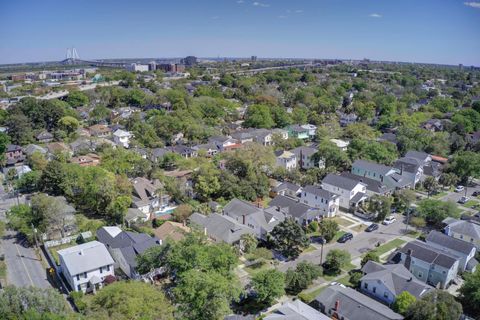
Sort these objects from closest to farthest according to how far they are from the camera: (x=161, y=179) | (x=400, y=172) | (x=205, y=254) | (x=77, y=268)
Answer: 1. (x=205, y=254)
2. (x=77, y=268)
3. (x=161, y=179)
4. (x=400, y=172)

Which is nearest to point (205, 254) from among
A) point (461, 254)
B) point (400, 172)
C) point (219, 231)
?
point (219, 231)

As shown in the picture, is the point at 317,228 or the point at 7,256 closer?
the point at 7,256

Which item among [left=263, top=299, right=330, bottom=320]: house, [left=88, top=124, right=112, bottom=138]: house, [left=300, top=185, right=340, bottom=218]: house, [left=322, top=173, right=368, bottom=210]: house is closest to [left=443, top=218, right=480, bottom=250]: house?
[left=322, top=173, right=368, bottom=210]: house

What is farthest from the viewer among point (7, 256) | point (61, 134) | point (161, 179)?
point (61, 134)

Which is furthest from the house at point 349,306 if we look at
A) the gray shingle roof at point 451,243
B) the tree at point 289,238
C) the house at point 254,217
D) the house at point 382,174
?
the house at point 382,174

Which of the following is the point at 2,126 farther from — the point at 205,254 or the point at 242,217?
the point at 205,254

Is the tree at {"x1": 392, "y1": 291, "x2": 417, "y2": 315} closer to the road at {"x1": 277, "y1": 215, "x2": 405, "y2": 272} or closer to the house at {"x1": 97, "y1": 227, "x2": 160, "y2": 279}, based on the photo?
the road at {"x1": 277, "y1": 215, "x2": 405, "y2": 272}

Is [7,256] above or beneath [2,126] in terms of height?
beneath
